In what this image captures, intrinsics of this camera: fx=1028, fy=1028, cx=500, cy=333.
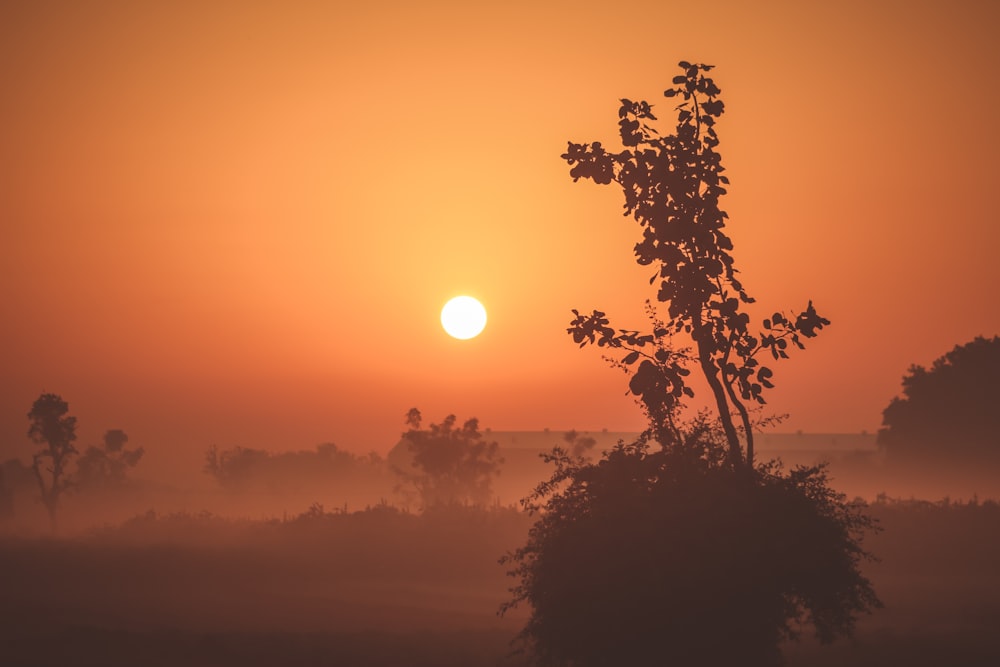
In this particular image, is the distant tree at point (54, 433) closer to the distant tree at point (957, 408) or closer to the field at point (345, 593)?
the field at point (345, 593)

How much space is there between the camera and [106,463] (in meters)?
193

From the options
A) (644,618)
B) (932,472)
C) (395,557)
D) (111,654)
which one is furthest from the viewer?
(932,472)

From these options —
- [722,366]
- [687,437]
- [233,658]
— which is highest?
[722,366]

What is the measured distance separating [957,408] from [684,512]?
122m

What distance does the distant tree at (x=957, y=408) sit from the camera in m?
129

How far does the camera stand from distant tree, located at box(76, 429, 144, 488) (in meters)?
187

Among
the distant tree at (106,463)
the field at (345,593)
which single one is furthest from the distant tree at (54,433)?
the distant tree at (106,463)

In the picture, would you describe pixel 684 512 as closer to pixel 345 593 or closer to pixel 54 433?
pixel 345 593

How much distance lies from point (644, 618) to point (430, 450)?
4039 inches

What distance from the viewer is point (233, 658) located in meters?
38.5

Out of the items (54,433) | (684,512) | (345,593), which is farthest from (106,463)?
(684,512)

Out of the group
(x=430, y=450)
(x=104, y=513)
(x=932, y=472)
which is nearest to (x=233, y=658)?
(x=430, y=450)

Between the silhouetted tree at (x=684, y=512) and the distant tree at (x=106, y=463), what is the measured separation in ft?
581

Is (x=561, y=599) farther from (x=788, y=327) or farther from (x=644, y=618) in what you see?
(x=788, y=327)
